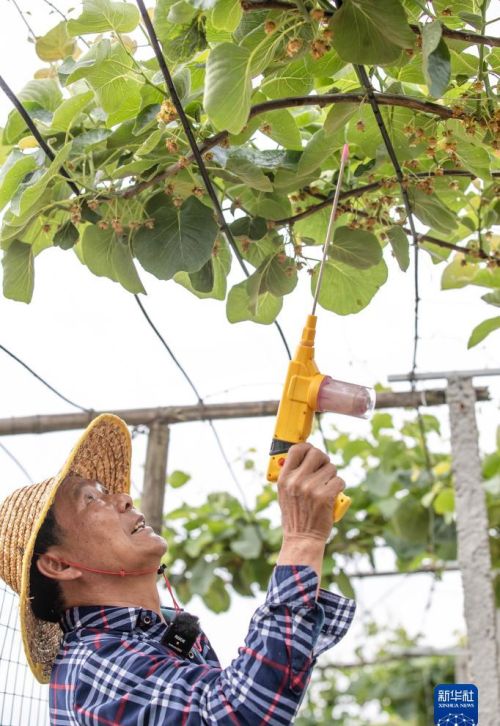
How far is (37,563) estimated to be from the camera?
1.21 metres

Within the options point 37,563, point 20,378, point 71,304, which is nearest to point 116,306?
point 71,304

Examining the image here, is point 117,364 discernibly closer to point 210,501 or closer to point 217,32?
point 210,501

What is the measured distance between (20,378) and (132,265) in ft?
4.43

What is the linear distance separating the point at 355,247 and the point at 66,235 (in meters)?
0.39

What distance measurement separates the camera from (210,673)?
990 millimetres

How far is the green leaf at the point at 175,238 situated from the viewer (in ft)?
4.11

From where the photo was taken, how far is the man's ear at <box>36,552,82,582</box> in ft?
3.94

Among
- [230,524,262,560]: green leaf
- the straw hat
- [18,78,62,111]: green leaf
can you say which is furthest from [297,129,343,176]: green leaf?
[230,524,262,560]: green leaf

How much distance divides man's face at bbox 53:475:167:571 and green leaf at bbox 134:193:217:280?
0.99 ft

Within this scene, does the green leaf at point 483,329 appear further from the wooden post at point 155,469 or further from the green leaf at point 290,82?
the wooden post at point 155,469

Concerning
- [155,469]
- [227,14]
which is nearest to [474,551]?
[155,469]

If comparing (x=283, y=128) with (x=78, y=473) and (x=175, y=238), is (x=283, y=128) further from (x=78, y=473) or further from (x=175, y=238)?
(x=78, y=473)

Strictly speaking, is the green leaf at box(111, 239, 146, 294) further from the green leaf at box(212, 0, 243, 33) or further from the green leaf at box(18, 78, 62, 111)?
the green leaf at box(212, 0, 243, 33)

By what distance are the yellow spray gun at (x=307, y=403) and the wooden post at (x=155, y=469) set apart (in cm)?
149
